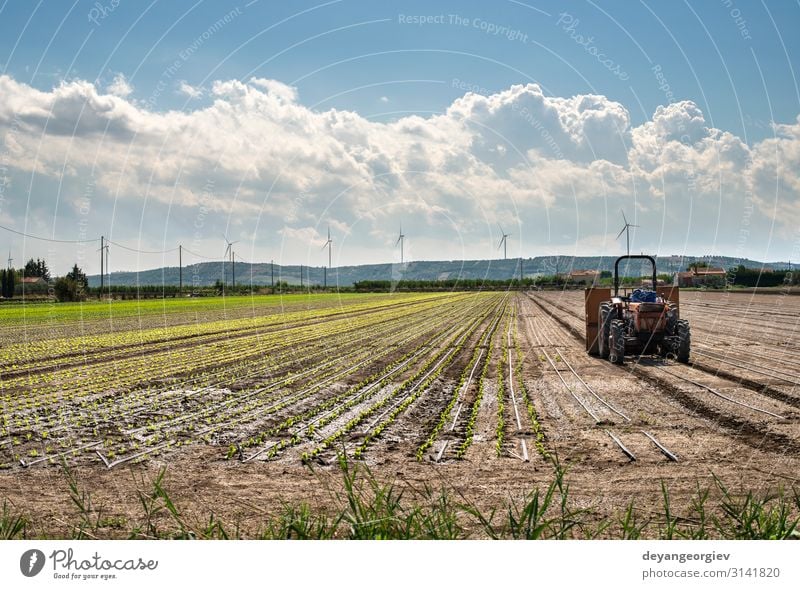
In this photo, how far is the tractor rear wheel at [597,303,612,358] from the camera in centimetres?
2074

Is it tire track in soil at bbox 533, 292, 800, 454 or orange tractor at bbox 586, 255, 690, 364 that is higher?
orange tractor at bbox 586, 255, 690, 364

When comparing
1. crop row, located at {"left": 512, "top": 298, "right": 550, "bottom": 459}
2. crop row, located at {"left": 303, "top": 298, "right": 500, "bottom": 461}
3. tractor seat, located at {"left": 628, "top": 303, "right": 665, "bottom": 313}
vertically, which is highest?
tractor seat, located at {"left": 628, "top": 303, "right": 665, "bottom": 313}

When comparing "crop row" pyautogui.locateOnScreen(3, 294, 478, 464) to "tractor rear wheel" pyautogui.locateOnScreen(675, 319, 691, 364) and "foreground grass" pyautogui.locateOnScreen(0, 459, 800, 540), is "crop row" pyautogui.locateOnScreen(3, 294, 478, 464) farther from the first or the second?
"tractor rear wheel" pyautogui.locateOnScreen(675, 319, 691, 364)

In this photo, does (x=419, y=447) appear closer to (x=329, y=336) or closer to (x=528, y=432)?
(x=528, y=432)

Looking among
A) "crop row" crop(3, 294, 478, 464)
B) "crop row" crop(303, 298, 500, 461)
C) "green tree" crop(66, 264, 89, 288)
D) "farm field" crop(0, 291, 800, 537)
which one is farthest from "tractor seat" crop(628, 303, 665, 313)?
"green tree" crop(66, 264, 89, 288)

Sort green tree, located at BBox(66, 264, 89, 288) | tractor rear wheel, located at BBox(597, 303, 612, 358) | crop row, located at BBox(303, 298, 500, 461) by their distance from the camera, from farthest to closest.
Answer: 1. green tree, located at BBox(66, 264, 89, 288)
2. tractor rear wheel, located at BBox(597, 303, 612, 358)
3. crop row, located at BBox(303, 298, 500, 461)

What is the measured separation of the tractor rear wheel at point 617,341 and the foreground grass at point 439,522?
444 inches

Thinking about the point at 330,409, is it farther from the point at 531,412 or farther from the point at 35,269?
the point at 35,269

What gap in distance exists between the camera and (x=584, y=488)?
28.5 ft

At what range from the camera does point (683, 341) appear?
778 inches

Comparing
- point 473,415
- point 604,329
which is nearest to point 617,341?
point 604,329

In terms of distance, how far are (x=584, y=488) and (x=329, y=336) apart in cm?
2510

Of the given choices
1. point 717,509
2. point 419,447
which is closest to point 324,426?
point 419,447

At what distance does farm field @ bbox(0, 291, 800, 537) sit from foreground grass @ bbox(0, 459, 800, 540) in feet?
1.06
